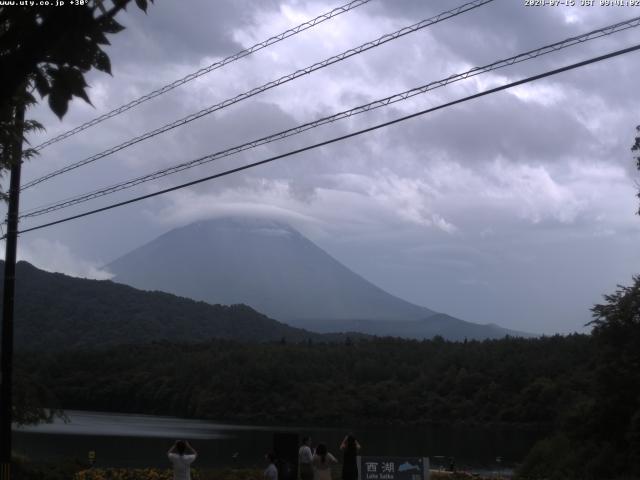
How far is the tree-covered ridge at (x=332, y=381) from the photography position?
90.5 m

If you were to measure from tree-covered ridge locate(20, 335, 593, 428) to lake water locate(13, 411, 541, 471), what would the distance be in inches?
315

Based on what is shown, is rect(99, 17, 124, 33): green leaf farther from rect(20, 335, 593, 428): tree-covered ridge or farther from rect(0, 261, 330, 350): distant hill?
rect(0, 261, 330, 350): distant hill

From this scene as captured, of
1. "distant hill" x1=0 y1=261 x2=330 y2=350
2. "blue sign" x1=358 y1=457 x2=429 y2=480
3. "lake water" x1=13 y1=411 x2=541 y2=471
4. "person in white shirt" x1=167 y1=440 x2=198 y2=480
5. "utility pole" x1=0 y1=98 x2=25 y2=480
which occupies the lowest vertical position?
"lake water" x1=13 y1=411 x2=541 y2=471

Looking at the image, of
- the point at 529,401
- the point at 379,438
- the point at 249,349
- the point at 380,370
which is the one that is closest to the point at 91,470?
the point at 379,438

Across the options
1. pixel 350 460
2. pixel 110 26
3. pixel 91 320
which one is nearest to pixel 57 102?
pixel 110 26

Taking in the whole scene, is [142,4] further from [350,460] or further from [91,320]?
[91,320]

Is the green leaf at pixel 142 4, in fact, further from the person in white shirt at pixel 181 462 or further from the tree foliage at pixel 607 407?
the tree foliage at pixel 607 407

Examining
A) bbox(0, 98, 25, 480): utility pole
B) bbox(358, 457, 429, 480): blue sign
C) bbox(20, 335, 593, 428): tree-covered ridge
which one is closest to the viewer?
bbox(0, 98, 25, 480): utility pole

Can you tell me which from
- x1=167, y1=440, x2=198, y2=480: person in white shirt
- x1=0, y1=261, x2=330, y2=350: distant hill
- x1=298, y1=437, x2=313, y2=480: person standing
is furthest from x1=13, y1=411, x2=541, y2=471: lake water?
x1=0, y1=261, x2=330, y2=350: distant hill

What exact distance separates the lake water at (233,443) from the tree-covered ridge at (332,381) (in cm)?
801

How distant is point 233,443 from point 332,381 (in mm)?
49096

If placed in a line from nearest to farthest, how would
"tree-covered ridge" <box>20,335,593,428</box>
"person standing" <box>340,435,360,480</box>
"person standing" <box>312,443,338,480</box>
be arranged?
"person standing" <box>312,443,338,480</box> < "person standing" <box>340,435,360,480</box> < "tree-covered ridge" <box>20,335,593,428</box>

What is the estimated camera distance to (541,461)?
28891 millimetres

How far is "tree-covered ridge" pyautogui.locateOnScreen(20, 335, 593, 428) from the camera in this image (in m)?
90.5
